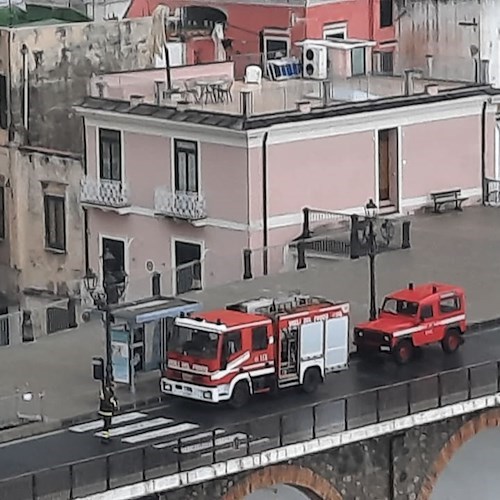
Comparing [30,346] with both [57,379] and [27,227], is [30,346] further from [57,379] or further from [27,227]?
[27,227]

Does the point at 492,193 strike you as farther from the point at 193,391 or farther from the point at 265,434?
the point at 265,434

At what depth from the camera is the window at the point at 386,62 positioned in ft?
218

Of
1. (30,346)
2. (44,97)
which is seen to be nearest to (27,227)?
(44,97)

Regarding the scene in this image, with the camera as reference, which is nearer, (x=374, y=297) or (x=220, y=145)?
(x=374, y=297)

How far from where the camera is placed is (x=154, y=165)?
5734 centimetres

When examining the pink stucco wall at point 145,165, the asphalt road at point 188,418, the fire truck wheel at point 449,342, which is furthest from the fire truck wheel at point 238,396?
the pink stucco wall at point 145,165

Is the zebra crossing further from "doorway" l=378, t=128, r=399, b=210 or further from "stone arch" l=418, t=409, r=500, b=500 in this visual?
"doorway" l=378, t=128, r=399, b=210

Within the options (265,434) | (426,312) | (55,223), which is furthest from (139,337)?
(55,223)

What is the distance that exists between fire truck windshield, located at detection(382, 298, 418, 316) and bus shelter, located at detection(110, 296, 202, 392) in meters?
3.83

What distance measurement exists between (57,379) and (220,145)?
39.4ft

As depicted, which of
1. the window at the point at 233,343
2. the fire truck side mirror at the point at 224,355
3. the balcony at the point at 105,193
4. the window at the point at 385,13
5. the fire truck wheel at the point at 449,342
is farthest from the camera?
the window at the point at 385,13

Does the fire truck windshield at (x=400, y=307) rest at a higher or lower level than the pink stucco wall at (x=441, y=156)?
lower

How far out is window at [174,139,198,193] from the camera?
185 ft

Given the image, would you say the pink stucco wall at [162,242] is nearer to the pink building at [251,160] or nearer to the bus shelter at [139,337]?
the pink building at [251,160]
